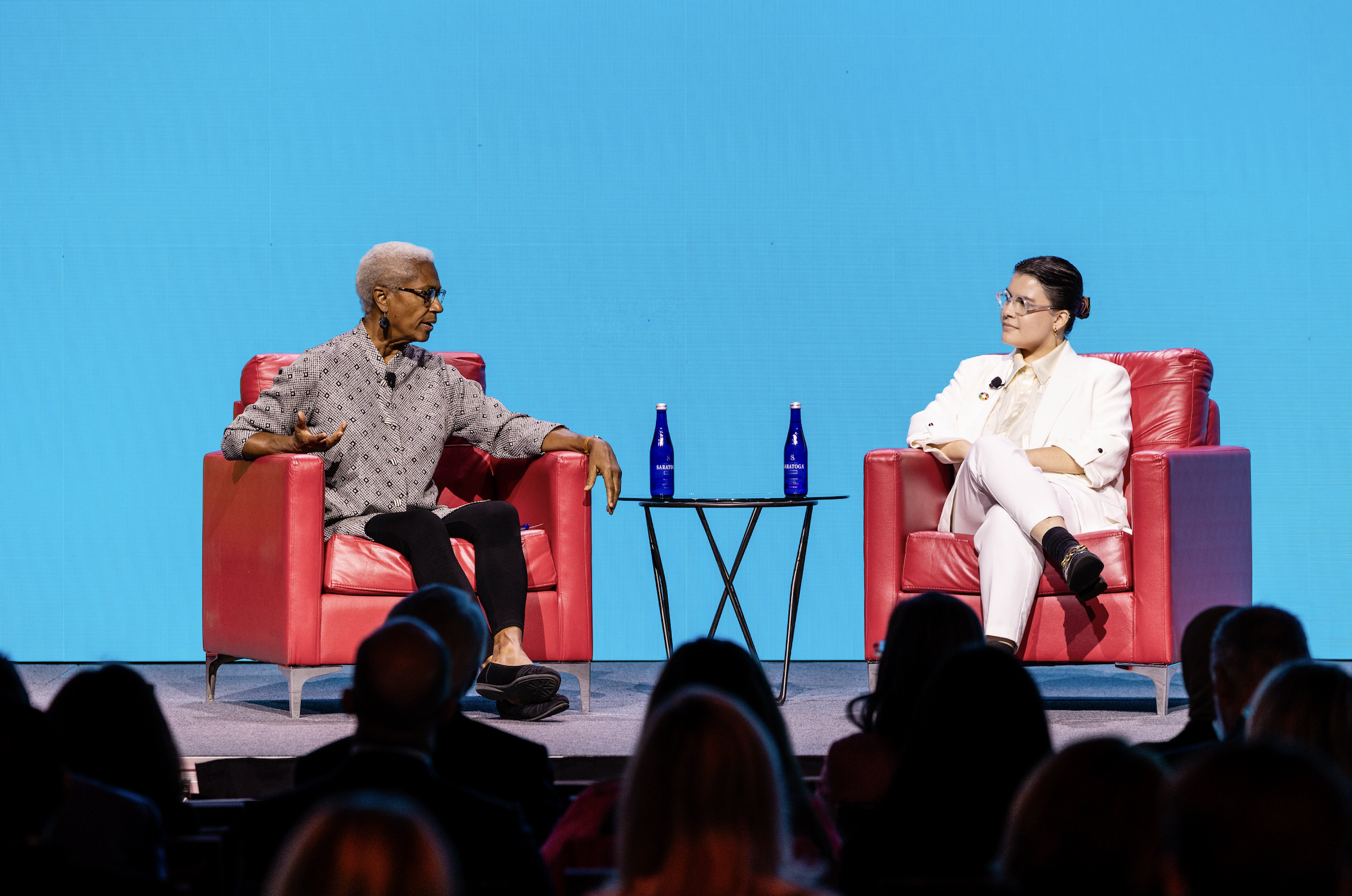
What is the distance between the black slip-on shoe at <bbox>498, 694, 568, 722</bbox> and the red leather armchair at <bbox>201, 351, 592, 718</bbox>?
110 mm

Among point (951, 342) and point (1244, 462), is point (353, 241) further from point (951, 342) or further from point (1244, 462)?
point (1244, 462)

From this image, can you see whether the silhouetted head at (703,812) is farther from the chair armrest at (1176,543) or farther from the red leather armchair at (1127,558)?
the chair armrest at (1176,543)

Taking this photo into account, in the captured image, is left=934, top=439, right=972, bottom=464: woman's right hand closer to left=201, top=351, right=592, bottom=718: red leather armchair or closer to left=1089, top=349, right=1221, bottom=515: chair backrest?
left=1089, top=349, right=1221, bottom=515: chair backrest

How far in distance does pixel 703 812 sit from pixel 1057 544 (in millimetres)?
2424

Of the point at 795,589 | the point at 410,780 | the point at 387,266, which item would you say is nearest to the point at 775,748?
the point at 410,780

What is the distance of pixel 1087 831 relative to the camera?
975 millimetres

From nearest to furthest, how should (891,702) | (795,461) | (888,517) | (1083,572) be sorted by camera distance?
(891,702)
(1083,572)
(888,517)
(795,461)

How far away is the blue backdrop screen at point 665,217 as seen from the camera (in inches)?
181

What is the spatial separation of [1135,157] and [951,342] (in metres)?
0.86

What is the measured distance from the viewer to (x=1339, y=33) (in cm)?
461

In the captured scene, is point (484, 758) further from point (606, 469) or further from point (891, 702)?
point (606, 469)

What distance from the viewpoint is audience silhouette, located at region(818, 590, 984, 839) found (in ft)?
5.74

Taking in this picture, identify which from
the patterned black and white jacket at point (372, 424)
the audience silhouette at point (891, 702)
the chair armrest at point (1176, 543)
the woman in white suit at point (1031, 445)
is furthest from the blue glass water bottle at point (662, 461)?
the audience silhouette at point (891, 702)

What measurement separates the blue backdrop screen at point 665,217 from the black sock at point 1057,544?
1.34m
